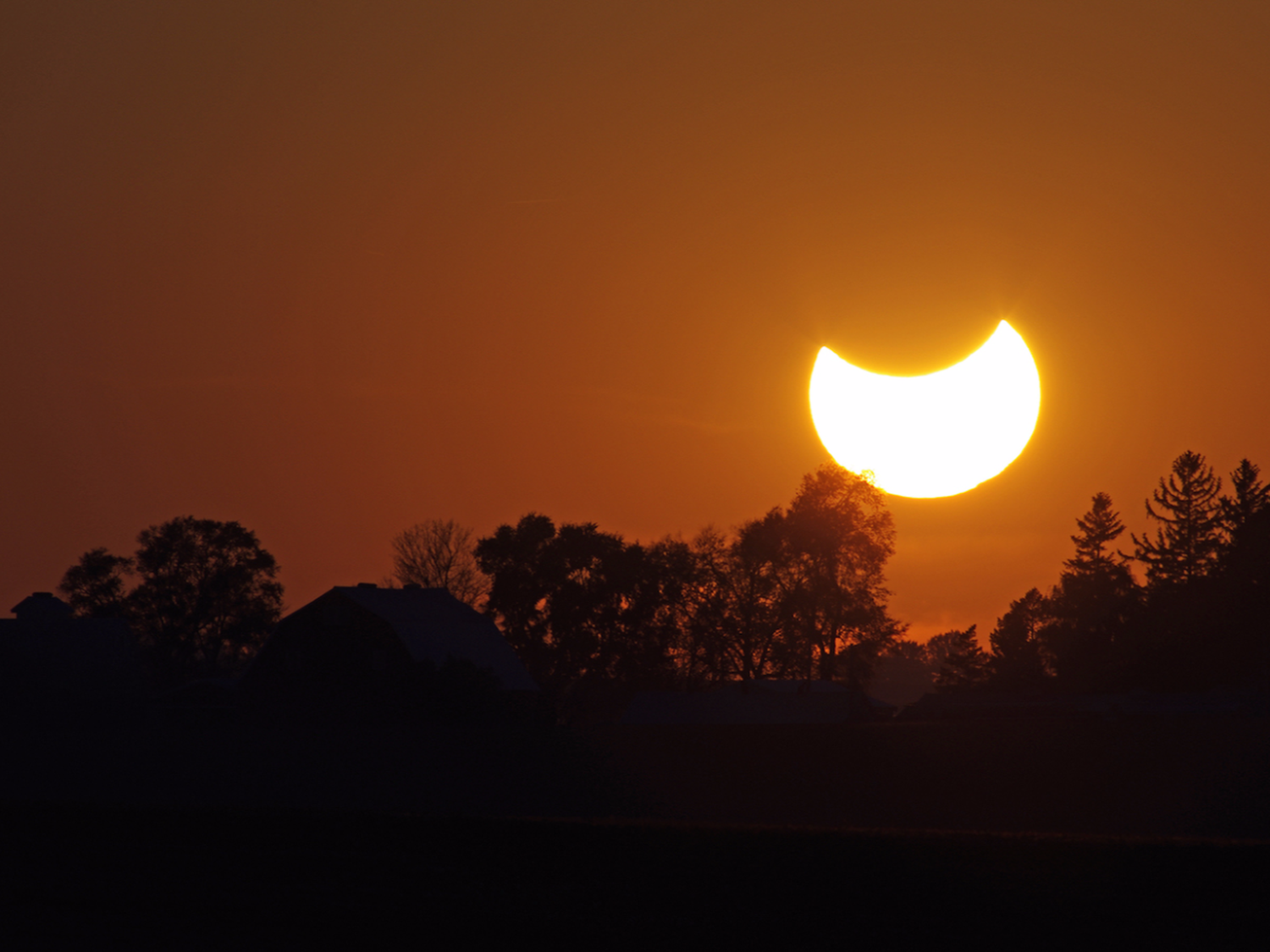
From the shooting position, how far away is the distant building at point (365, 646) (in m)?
52.6

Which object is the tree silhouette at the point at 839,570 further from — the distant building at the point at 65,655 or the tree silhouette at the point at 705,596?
the distant building at the point at 65,655

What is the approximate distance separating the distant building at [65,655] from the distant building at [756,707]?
96.9 ft

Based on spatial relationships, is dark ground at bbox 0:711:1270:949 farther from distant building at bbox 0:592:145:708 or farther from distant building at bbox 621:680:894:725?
distant building at bbox 621:680:894:725

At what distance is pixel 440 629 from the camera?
5578cm

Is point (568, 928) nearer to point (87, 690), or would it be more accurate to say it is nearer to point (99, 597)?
point (87, 690)

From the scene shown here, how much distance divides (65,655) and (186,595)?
17.1 m

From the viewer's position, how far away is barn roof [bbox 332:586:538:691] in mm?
53406

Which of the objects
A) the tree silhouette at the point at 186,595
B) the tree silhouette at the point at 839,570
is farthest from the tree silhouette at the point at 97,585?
the tree silhouette at the point at 839,570

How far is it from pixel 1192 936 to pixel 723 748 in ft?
50.9

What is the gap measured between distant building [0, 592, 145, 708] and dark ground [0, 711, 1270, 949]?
1384 inches

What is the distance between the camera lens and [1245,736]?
81.6 ft

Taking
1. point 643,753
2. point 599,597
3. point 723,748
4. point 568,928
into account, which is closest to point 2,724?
point 643,753

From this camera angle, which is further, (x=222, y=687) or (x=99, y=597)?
(x=99, y=597)

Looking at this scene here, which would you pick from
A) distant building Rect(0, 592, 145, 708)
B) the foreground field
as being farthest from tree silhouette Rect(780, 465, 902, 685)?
the foreground field
